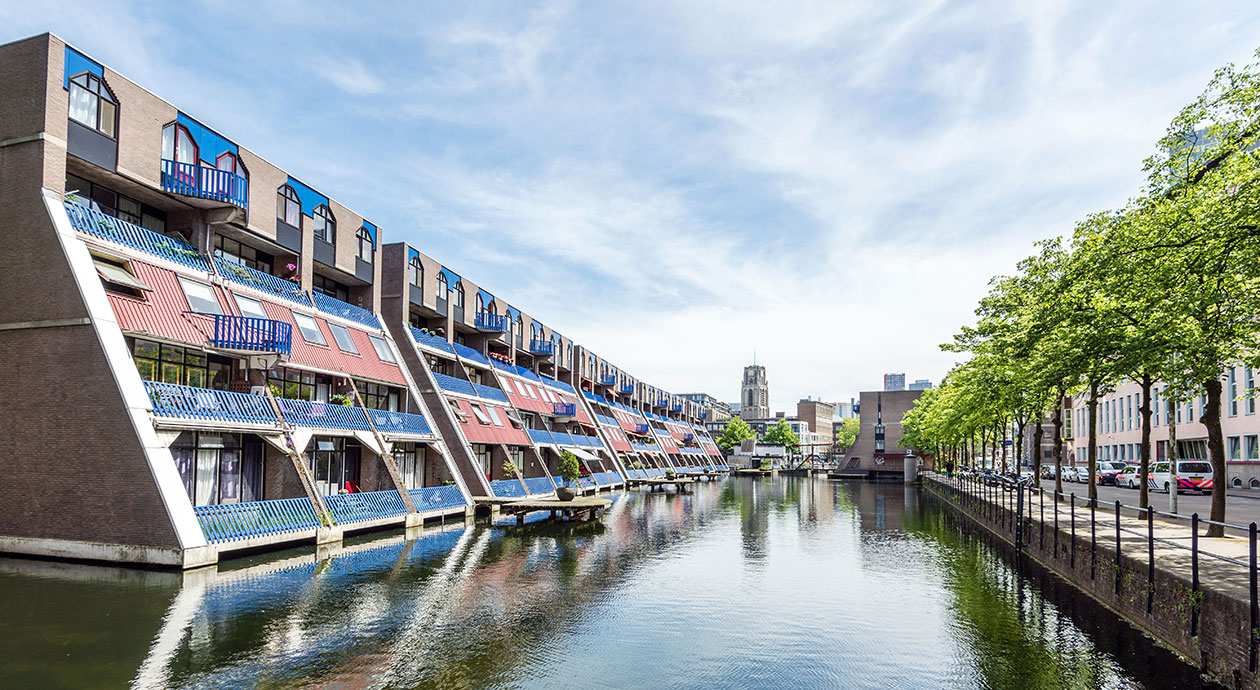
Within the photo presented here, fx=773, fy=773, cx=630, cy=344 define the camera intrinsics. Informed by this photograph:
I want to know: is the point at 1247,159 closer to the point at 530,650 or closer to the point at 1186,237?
the point at 1186,237

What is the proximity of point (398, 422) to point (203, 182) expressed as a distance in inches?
503

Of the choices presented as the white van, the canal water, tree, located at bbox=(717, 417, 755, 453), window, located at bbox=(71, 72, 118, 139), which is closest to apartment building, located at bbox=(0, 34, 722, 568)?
window, located at bbox=(71, 72, 118, 139)

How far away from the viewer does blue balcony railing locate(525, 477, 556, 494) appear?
44.0 meters

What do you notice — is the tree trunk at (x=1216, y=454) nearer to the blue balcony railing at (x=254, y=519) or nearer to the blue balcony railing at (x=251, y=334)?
the blue balcony railing at (x=254, y=519)

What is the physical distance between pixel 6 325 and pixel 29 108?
6.38 meters

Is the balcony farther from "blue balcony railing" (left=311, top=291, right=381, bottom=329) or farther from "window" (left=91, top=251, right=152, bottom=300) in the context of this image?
"window" (left=91, top=251, right=152, bottom=300)

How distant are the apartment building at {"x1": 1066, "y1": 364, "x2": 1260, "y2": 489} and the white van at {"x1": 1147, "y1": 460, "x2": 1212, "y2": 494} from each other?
2.38m

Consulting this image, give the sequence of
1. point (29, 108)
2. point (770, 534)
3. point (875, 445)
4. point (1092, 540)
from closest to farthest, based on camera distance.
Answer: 1. point (1092, 540)
2. point (29, 108)
3. point (770, 534)
4. point (875, 445)

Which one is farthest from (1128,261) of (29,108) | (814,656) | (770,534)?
(29,108)

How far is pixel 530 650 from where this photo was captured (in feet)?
45.6

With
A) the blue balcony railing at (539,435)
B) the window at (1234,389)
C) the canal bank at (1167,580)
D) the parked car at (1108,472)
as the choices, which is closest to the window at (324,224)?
the blue balcony railing at (539,435)

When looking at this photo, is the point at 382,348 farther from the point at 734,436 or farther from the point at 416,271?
the point at 734,436

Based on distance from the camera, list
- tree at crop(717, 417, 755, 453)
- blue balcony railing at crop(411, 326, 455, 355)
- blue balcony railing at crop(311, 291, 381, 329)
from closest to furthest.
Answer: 1. blue balcony railing at crop(311, 291, 381, 329)
2. blue balcony railing at crop(411, 326, 455, 355)
3. tree at crop(717, 417, 755, 453)

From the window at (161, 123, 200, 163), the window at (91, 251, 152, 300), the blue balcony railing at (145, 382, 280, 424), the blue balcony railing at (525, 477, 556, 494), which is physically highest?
the window at (161, 123, 200, 163)
